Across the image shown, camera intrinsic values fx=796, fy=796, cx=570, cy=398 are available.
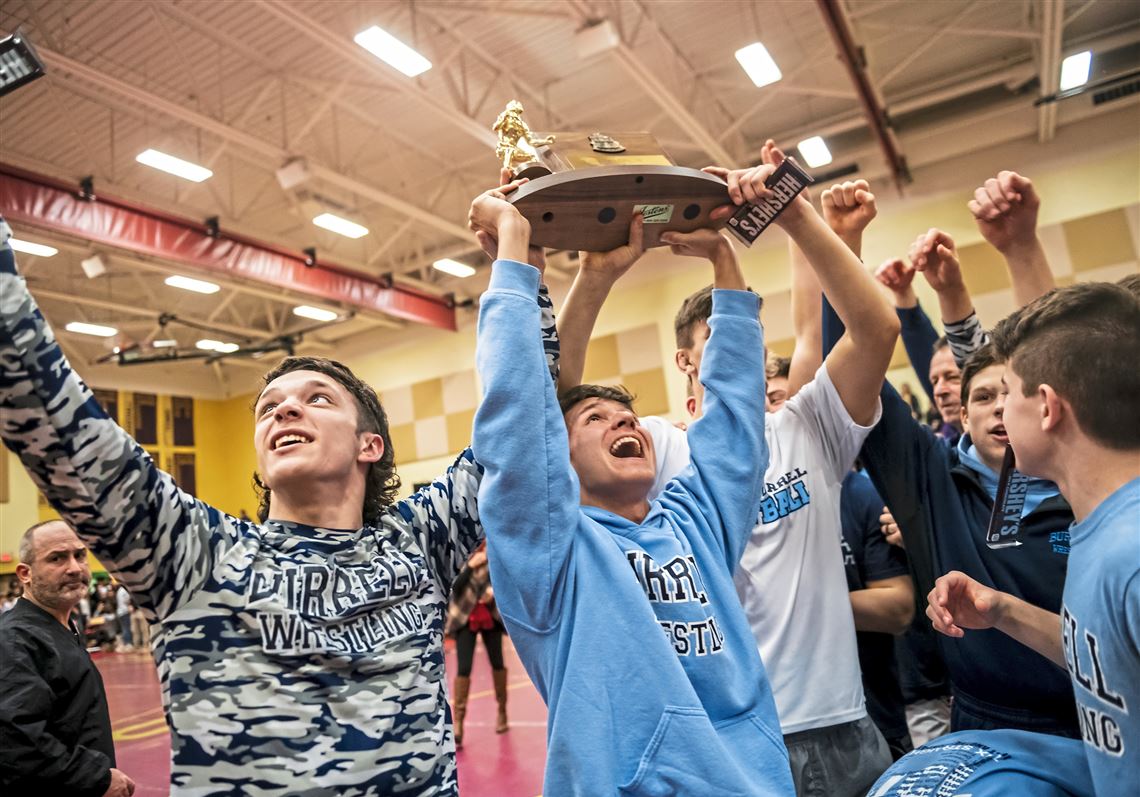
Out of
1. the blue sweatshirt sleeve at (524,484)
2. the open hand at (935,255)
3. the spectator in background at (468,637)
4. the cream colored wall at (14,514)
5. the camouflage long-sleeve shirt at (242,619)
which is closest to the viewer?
the camouflage long-sleeve shirt at (242,619)

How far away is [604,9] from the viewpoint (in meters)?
8.50

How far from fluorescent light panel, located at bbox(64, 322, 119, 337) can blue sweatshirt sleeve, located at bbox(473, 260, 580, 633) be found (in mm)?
16944

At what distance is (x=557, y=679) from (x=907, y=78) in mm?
12237

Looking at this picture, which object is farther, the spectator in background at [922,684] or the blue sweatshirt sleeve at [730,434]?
the spectator in background at [922,684]

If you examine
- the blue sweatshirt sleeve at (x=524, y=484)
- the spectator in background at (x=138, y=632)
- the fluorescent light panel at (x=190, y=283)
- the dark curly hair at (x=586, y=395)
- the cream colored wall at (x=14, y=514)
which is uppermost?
the fluorescent light panel at (x=190, y=283)

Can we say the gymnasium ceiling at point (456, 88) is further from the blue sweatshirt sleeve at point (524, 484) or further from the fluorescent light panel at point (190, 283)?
the blue sweatshirt sleeve at point (524, 484)

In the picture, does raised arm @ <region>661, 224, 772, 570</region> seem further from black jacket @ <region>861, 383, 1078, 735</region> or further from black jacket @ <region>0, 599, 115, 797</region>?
black jacket @ <region>0, 599, 115, 797</region>

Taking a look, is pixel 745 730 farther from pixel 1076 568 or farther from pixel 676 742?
pixel 1076 568

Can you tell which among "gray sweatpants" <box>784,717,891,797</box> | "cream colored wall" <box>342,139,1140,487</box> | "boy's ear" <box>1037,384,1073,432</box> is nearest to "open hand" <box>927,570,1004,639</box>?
"boy's ear" <box>1037,384,1073,432</box>

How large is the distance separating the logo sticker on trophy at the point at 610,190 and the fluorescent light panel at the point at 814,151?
992 cm

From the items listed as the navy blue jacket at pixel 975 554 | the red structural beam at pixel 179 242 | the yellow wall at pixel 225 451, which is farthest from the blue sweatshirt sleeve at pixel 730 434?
the yellow wall at pixel 225 451

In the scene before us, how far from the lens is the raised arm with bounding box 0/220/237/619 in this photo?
113cm

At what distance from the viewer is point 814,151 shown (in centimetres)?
1111

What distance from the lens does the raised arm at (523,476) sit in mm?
1291
